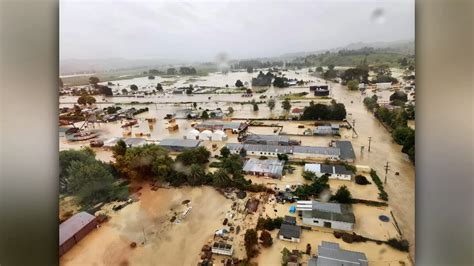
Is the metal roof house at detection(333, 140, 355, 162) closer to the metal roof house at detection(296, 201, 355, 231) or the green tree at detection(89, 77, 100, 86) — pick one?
the metal roof house at detection(296, 201, 355, 231)

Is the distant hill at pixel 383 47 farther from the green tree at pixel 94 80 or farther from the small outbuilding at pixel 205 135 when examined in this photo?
the green tree at pixel 94 80

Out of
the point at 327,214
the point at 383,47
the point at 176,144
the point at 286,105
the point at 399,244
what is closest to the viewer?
the point at 399,244

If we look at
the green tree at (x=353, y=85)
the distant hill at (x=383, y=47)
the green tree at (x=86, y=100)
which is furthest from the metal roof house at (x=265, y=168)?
the green tree at (x=86, y=100)

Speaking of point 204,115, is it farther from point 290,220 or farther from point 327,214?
point 327,214

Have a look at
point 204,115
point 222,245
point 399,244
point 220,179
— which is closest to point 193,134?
point 204,115

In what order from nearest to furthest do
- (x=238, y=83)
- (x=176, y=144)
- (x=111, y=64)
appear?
(x=111, y=64) → (x=238, y=83) → (x=176, y=144)
